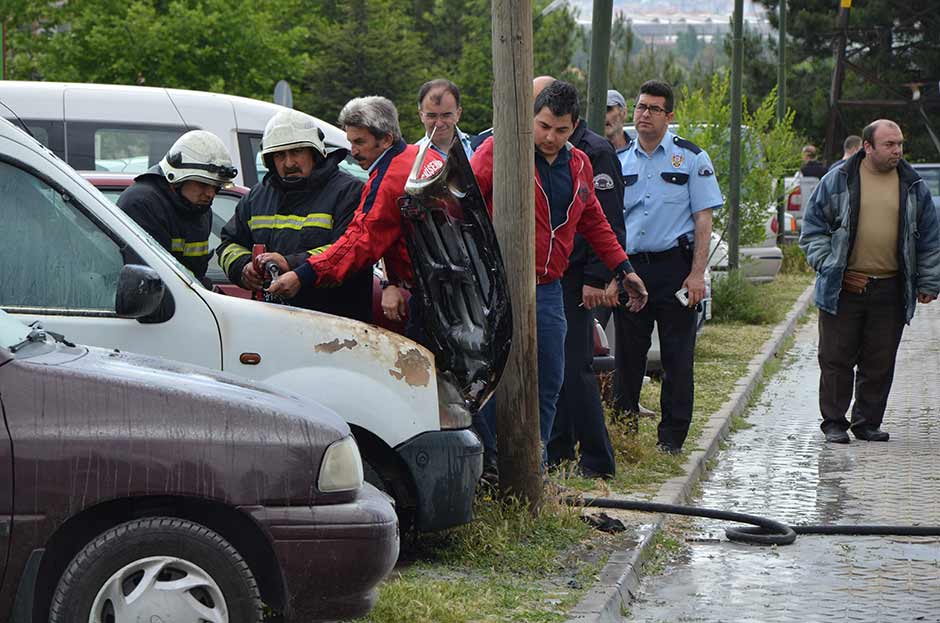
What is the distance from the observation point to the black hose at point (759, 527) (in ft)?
24.1

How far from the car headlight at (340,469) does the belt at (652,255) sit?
4525 millimetres

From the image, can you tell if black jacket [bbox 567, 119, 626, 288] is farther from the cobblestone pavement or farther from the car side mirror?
the car side mirror

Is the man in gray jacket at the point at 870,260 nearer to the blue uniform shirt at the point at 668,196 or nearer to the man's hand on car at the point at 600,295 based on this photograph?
the blue uniform shirt at the point at 668,196

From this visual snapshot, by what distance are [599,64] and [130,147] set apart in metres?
3.57

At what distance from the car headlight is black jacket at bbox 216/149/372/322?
1.81 meters

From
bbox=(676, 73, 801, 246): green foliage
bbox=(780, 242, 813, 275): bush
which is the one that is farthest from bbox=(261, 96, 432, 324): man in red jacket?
bbox=(780, 242, 813, 275): bush

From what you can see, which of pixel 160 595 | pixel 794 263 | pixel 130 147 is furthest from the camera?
pixel 794 263

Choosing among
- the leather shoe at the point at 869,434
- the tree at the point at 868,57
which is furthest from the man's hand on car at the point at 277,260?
the tree at the point at 868,57

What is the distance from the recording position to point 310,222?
6668mm

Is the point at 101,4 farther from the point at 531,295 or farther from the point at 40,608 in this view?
the point at 40,608

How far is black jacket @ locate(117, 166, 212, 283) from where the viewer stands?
6.69 meters

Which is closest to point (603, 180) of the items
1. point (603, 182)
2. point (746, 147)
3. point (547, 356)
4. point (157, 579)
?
point (603, 182)

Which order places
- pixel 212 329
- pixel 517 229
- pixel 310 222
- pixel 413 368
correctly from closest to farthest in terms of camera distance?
pixel 212 329 < pixel 413 368 < pixel 310 222 < pixel 517 229

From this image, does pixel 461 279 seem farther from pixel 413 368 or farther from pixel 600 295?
pixel 600 295
